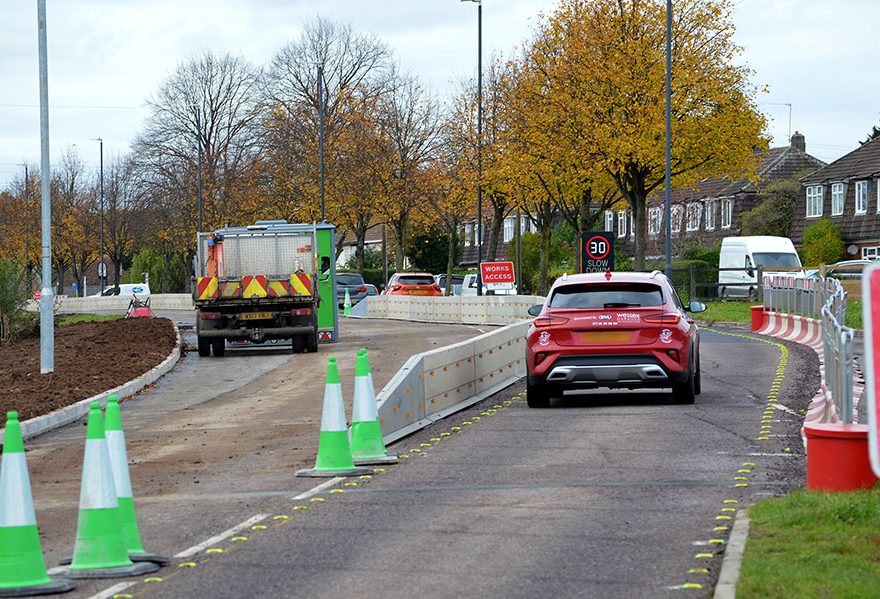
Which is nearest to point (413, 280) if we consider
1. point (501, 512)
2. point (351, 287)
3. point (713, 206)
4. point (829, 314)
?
point (351, 287)

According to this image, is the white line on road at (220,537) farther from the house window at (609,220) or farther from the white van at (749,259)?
the house window at (609,220)

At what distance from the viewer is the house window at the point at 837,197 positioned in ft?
213

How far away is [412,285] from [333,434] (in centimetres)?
4280

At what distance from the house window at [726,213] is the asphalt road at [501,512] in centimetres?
5876

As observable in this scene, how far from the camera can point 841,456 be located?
368 inches

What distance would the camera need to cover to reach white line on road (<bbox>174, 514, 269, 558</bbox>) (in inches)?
341

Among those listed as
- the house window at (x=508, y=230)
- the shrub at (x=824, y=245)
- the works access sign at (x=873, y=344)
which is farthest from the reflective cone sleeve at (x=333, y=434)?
the house window at (x=508, y=230)

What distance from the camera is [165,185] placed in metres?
84.6

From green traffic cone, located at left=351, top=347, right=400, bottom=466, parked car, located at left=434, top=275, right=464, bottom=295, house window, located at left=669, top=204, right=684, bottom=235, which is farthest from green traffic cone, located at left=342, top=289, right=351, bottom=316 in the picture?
green traffic cone, located at left=351, top=347, right=400, bottom=466

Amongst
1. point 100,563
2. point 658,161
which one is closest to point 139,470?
point 100,563

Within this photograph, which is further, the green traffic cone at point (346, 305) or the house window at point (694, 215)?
the house window at point (694, 215)

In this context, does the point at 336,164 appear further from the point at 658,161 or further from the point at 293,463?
the point at 293,463

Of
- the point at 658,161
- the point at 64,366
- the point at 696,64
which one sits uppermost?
the point at 696,64

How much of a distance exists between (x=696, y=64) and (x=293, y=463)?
38.6 meters
